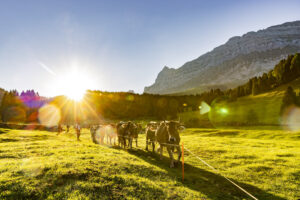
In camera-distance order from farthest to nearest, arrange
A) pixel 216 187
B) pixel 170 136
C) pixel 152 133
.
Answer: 1. pixel 152 133
2. pixel 170 136
3. pixel 216 187

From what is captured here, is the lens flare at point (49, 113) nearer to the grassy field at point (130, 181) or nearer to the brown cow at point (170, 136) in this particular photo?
the brown cow at point (170, 136)

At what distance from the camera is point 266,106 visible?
86938 mm

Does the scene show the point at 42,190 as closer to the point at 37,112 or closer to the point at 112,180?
the point at 112,180

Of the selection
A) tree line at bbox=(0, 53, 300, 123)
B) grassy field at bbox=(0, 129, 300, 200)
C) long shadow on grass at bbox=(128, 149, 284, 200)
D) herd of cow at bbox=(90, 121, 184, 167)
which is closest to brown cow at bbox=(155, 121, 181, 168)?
herd of cow at bbox=(90, 121, 184, 167)

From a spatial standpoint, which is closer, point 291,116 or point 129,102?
point 291,116

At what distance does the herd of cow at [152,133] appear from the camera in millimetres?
15539

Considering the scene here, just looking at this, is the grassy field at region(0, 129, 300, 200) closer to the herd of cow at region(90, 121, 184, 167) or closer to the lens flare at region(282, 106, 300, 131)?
the herd of cow at region(90, 121, 184, 167)

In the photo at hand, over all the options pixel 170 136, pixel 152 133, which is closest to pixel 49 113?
pixel 152 133

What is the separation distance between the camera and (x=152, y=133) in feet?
78.9

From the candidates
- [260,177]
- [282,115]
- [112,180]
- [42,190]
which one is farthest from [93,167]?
[282,115]

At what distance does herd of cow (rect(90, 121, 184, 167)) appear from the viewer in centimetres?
1554

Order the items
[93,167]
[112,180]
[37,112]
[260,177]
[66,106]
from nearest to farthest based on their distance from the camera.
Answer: [112,180] < [93,167] < [260,177] < [37,112] < [66,106]

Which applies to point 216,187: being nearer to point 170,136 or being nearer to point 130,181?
point 170,136

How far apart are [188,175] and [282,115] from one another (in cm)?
7786
